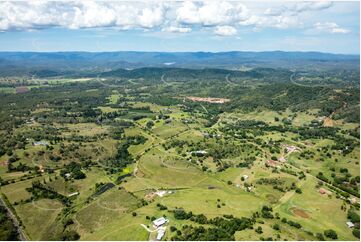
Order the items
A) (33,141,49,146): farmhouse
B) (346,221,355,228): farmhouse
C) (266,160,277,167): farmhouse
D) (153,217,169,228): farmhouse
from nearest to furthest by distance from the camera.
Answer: (153,217,169,228): farmhouse, (346,221,355,228): farmhouse, (266,160,277,167): farmhouse, (33,141,49,146): farmhouse

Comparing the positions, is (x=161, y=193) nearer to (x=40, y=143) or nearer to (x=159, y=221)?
(x=159, y=221)

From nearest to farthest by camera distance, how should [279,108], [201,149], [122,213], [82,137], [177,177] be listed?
[122,213] < [177,177] < [201,149] < [82,137] < [279,108]

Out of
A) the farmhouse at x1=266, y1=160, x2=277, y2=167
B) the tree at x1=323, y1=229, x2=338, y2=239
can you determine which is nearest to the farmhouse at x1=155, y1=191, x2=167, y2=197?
the farmhouse at x1=266, y1=160, x2=277, y2=167

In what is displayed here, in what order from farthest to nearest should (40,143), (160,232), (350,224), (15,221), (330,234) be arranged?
(40,143) < (15,221) < (350,224) < (330,234) < (160,232)

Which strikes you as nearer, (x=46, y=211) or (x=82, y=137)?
(x=46, y=211)

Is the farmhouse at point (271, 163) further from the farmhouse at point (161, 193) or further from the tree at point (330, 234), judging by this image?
the tree at point (330, 234)

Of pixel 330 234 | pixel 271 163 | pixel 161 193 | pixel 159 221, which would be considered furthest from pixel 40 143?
pixel 330 234

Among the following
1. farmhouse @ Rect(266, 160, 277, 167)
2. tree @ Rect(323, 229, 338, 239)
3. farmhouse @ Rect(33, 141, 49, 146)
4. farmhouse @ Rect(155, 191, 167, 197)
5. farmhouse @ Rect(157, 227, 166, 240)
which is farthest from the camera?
farmhouse @ Rect(33, 141, 49, 146)

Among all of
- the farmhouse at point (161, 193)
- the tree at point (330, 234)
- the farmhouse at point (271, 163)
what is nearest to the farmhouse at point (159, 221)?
the farmhouse at point (161, 193)

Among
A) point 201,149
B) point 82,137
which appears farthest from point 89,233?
point 82,137

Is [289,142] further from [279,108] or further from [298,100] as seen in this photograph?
[298,100]

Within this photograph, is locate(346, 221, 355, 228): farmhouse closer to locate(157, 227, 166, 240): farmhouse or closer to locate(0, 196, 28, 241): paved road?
locate(157, 227, 166, 240): farmhouse
